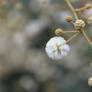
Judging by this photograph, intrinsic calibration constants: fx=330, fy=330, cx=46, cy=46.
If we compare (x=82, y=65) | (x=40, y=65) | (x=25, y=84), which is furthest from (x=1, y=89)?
(x=82, y=65)

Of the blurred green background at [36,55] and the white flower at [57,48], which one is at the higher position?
the blurred green background at [36,55]

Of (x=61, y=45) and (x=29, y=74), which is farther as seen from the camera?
(x=29, y=74)

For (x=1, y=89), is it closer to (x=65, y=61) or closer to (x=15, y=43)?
(x=15, y=43)

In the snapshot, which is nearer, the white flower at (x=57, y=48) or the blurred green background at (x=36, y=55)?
the white flower at (x=57, y=48)

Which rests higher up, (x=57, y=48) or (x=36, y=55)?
(x=36, y=55)

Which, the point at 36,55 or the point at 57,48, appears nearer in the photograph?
the point at 57,48
